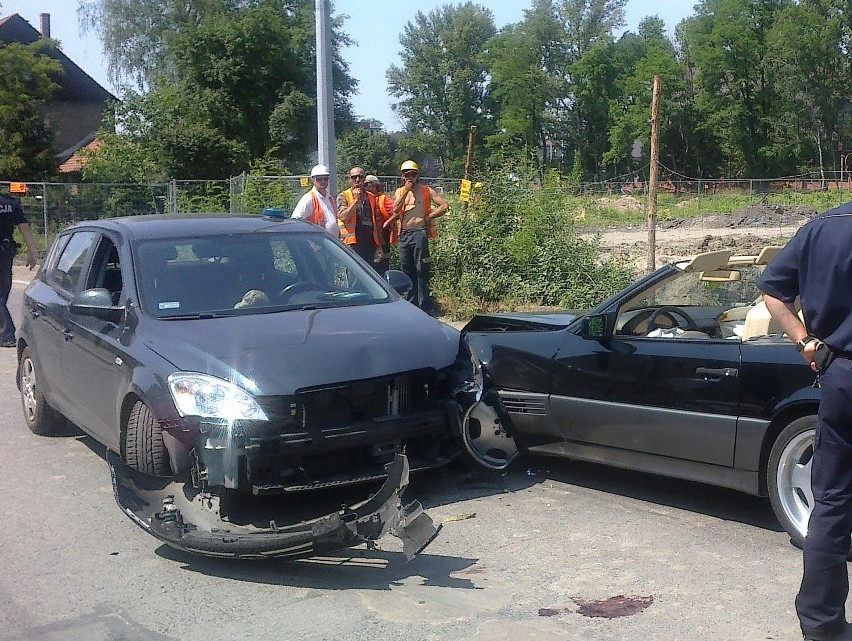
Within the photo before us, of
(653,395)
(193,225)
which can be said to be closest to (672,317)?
(653,395)

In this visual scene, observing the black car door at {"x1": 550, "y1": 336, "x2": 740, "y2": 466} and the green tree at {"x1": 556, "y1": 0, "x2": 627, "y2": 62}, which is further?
the green tree at {"x1": 556, "y1": 0, "x2": 627, "y2": 62}

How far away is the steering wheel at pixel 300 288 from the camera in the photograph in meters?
6.12

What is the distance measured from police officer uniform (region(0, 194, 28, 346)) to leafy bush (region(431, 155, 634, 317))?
5.05 meters

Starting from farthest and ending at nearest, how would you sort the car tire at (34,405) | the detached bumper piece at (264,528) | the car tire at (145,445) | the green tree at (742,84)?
the green tree at (742,84) < the car tire at (34,405) < the car tire at (145,445) < the detached bumper piece at (264,528)

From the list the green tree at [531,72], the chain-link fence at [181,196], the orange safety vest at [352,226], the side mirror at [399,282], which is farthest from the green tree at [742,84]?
the side mirror at [399,282]

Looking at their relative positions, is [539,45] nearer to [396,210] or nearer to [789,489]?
[396,210]

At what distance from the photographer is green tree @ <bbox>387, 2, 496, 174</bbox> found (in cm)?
9569

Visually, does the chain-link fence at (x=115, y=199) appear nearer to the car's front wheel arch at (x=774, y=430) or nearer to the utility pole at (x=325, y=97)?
the utility pole at (x=325, y=97)

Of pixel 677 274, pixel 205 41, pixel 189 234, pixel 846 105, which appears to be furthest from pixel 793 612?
pixel 846 105

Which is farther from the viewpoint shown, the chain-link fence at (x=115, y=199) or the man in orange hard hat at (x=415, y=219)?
the chain-link fence at (x=115, y=199)

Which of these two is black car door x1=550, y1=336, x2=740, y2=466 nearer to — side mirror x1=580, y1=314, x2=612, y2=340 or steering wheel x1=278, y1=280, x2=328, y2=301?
side mirror x1=580, y1=314, x2=612, y2=340

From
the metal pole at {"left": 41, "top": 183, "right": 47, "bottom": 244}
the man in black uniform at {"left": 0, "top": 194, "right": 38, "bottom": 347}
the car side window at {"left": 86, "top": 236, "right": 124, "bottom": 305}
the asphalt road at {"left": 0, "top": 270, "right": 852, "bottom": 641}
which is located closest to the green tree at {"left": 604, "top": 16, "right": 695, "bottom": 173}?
the metal pole at {"left": 41, "top": 183, "right": 47, "bottom": 244}

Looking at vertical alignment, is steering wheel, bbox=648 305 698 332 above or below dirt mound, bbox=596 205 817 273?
above

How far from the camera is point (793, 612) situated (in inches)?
165
